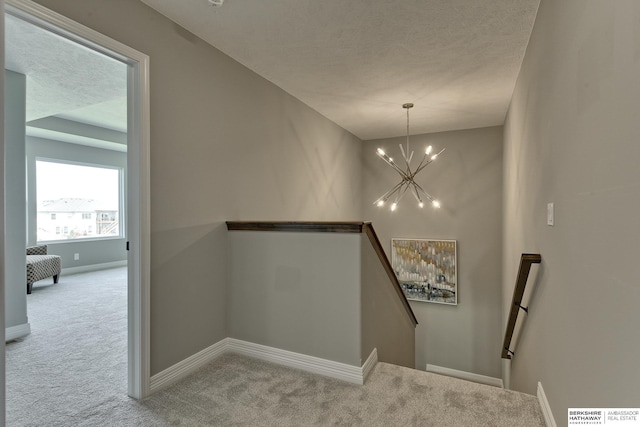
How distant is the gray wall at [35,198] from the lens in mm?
5746

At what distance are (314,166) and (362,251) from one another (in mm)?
2307

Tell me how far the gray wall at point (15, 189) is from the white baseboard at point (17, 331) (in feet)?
0.16

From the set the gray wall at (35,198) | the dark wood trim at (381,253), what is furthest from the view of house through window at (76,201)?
the dark wood trim at (381,253)

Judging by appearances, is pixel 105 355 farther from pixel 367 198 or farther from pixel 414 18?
pixel 367 198

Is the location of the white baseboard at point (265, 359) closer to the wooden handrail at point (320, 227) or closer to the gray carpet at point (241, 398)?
the gray carpet at point (241, 398)

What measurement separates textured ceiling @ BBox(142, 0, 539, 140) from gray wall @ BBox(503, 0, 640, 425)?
1.50ft

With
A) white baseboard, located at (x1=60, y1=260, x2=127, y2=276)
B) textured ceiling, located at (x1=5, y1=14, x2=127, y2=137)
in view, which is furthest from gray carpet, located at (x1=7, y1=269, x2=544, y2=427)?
white baseboard, located at (x1=60, y1=260, x2=127, y2=276)

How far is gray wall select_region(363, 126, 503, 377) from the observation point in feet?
16.8

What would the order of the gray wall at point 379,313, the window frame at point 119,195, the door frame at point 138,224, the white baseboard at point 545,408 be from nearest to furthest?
the white baseboard at point 545,408
the door frame at point 138,224
the gray wall at point 379,313
the window frame at point 119,195

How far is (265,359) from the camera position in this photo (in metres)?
2.57

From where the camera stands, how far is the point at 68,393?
2.11 metres

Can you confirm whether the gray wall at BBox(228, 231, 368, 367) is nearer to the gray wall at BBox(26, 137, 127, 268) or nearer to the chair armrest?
the chair armrest

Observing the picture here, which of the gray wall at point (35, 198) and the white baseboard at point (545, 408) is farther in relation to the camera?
the gray wall at point (35, 198)

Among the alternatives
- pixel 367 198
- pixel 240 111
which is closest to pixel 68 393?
pixel 240 111
